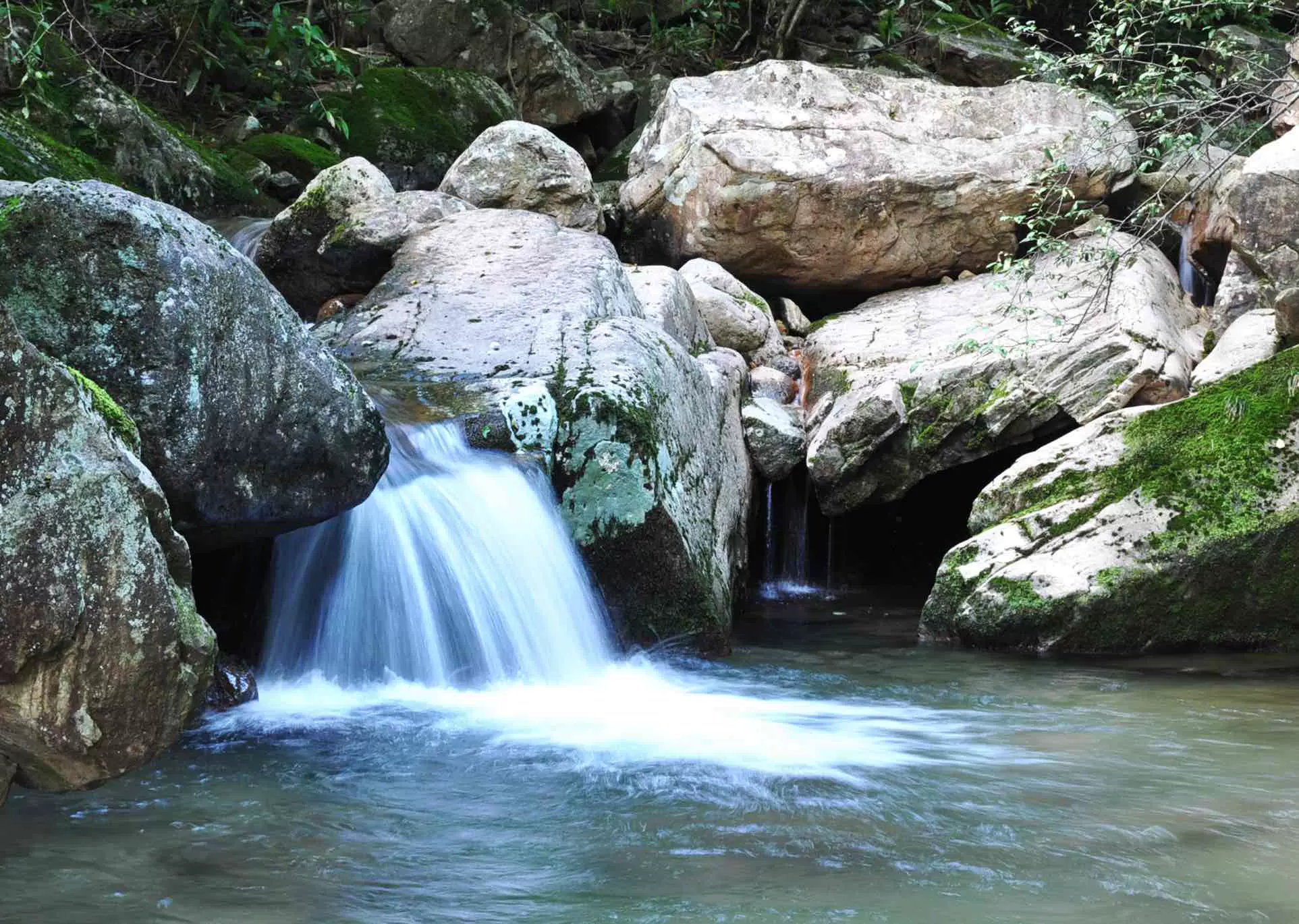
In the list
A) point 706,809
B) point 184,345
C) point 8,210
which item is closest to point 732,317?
point 184,345

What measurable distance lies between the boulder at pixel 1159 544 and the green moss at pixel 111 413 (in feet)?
16.0

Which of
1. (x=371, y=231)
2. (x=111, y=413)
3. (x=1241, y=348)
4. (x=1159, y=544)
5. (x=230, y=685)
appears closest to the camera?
(x=111, y=413)

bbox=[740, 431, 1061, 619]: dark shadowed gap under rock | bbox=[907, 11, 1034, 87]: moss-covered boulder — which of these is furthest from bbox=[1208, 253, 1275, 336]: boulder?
bbox=[907, 11, 1034, 87]: moss-covered boulder

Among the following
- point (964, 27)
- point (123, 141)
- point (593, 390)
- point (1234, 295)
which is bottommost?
point (593, 390)

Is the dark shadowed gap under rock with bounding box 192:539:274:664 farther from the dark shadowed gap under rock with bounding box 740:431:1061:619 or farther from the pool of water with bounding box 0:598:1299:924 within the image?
the dark shadowed gap under rock with bounding box 740:431:1061:619

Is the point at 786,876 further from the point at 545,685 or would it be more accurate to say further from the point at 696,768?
the point at 545,685

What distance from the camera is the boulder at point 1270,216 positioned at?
9062mm

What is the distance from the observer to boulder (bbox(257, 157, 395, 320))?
925 centimetres

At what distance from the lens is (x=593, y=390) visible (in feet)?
23.3

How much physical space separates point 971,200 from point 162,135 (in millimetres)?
7565

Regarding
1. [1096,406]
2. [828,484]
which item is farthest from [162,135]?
[1096,406]

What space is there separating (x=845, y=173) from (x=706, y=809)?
26.7 ft

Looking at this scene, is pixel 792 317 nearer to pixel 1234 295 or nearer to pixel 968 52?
pixel 1234 295

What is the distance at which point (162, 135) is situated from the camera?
1173cm
